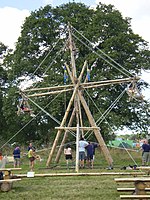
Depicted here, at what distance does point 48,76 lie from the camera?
29.6 meters

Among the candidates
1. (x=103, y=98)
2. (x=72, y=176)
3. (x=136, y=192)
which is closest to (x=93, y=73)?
(x=103, y=98)

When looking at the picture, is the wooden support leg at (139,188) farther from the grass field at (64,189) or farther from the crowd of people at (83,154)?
the crowd of people at (83,154)

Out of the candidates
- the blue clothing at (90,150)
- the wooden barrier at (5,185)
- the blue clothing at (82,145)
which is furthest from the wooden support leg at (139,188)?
the blue clothing at (90,150)

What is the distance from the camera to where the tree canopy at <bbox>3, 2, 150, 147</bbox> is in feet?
94.3

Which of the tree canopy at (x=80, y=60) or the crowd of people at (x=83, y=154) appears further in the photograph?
the tree canopy at (x=80, y=60)

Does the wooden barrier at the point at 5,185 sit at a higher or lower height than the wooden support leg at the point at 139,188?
higher

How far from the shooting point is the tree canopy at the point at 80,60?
28734 millimetres

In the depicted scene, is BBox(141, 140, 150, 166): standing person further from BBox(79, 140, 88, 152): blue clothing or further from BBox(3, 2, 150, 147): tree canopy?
BBox(3, 2, 150, 147): tree canopy

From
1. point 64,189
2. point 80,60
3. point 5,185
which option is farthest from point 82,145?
point 80,60

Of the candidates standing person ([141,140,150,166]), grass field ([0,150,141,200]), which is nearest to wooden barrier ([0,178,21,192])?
grass field ([0,150,141,200])

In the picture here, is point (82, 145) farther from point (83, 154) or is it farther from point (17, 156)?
point (17, 156)

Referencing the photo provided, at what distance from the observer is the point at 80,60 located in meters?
29.8

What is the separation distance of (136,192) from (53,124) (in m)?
21.3

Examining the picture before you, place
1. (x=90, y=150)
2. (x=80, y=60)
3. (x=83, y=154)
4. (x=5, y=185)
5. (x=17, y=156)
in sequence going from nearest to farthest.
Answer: (x=5, y=185) < (x=83, y=154) < (x=90, y=150) < (x=17, y=156) < (x=80, y=60)
